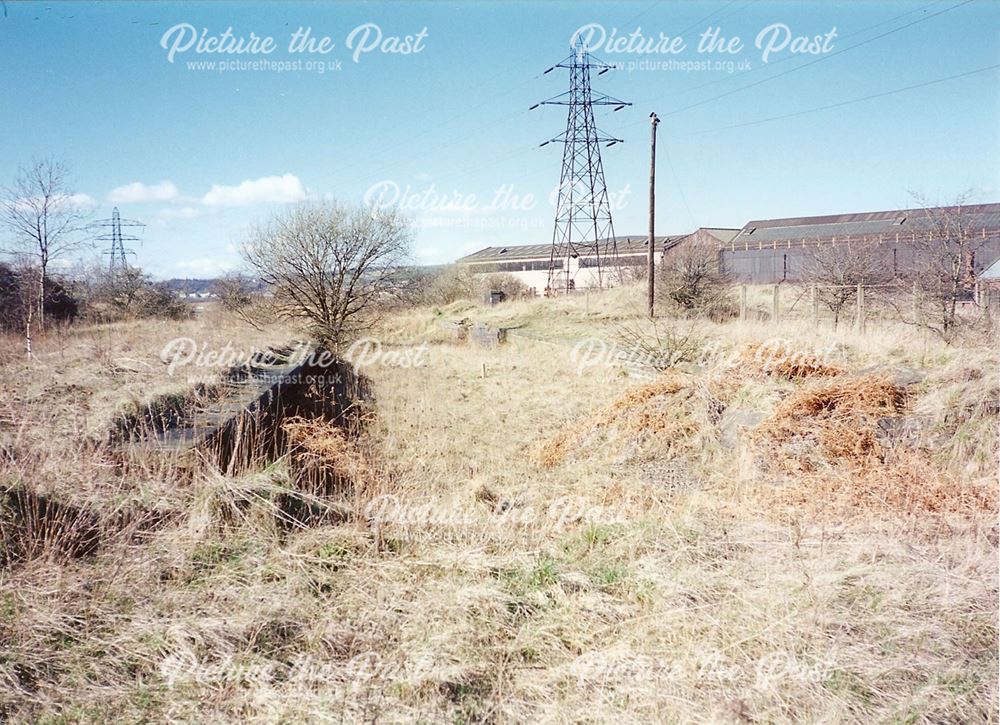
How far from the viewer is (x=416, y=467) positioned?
19.3ft

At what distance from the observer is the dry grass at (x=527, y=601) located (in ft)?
8.13

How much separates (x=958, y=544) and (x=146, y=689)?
14.0 feet

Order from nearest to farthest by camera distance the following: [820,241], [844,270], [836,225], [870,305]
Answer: [870,305] < [844,270] < [820,241] < [836,225]

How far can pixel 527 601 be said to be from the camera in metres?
3.26

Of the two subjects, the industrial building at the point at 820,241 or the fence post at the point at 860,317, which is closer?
the fence post at the point at 860,317

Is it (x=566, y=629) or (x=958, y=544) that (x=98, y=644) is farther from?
(x=958, y=544)

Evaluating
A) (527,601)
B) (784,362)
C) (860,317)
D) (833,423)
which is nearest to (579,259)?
(860,317)

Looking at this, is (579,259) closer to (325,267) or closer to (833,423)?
(325,267)

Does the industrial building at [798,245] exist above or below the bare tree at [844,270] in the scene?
above

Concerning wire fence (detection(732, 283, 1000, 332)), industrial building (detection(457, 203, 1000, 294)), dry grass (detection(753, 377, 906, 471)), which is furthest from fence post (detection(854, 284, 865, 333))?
dry grass (detection(753, 377, 906, 471))

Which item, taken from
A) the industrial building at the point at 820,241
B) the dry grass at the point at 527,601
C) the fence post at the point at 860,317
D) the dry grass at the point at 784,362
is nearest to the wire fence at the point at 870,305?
the fence post at the point at 860,317

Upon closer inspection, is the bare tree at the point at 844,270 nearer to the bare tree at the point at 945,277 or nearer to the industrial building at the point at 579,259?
the bare tree at the point at 945,277

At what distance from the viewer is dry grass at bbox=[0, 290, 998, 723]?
2477 mm

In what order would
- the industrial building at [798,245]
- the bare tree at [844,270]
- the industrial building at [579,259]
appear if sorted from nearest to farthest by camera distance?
the bare tree at [844,270]
the industrial building at [798,245]
the industrial building at [579,259]
